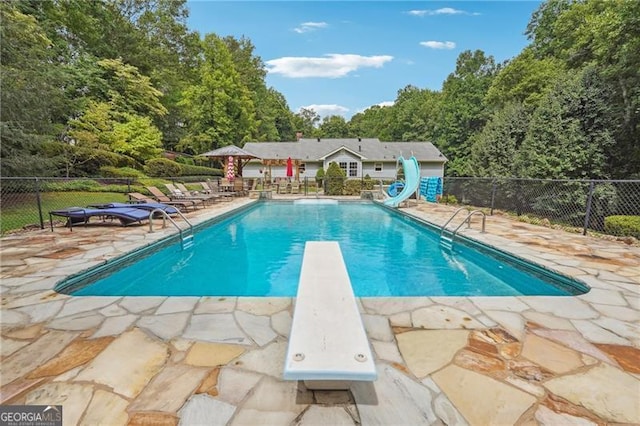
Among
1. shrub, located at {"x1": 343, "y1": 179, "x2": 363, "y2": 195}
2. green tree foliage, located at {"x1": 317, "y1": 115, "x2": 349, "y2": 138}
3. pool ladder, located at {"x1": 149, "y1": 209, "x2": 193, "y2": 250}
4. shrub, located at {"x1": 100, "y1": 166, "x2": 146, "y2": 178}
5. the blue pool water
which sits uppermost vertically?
green tree foliage, located at {"x1": 317, "y1": 115, "x2": 349, "y2": 138}

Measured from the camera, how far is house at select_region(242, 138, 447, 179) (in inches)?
1027

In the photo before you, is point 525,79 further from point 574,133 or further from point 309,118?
point 309,118

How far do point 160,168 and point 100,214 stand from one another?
11263mm

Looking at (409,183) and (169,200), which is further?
(409,183)

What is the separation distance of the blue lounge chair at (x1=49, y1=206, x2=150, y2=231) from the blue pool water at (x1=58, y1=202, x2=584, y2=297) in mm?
1437

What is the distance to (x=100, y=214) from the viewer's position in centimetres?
643

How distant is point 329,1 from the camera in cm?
1038

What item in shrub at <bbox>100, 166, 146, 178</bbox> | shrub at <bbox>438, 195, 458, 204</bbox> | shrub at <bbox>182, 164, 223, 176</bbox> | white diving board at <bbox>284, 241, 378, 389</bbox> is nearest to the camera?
white diving board at <bbox>284, 241, 378, 389</bbox>

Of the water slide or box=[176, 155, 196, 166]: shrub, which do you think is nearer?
the water slide

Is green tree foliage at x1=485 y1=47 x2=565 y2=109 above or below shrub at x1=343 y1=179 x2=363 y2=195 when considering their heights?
above

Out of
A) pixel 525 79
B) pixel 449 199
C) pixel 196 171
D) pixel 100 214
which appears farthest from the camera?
pixel 196 171

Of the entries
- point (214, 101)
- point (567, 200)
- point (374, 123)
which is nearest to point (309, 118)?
point (374, 123)

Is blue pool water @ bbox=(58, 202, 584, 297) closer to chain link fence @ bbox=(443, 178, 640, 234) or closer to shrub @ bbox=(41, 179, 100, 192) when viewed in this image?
chain link fence @ bbox=(443, 178, 640, 234)

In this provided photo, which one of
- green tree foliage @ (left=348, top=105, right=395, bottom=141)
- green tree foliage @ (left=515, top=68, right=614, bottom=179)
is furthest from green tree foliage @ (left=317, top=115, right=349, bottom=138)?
green tree foliage @ (left=515, top=68, right=614, bottom=179)
